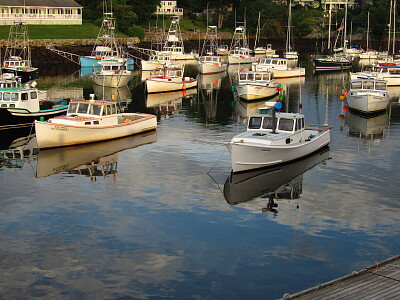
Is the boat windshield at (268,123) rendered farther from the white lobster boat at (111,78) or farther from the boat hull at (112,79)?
the boat hull at (112,79)

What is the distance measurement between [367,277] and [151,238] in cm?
774

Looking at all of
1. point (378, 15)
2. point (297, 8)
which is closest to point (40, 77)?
point (378, 15)

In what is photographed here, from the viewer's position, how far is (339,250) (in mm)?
20281

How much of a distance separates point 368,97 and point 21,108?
24.6m

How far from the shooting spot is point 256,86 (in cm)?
5506

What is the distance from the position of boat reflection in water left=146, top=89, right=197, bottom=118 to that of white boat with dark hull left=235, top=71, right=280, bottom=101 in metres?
5.58

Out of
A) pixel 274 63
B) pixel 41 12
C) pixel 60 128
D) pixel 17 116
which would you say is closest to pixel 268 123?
pixel 60 128

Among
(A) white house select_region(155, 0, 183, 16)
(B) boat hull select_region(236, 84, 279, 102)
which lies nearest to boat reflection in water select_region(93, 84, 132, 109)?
(B) boat hull select_region(236, 84, 279, 102)

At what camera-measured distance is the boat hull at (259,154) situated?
28.3 meters

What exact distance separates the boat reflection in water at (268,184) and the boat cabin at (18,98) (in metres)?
18.1

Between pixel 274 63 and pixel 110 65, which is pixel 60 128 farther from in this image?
pixel 274 63

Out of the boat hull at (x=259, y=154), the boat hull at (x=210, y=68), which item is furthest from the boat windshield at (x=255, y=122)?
the boat hull at (x=210, y=68)

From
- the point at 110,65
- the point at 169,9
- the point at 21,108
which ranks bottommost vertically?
the point at 21,108

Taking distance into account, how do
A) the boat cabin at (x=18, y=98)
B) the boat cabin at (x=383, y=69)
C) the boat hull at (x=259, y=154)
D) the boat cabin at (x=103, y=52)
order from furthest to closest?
the boat cabin at (x=103, y=52)
the boat cabin at (x=383, y=69)
the boat cabin at (x=18, y=98)
the boat hull at (x=259, y=154)
